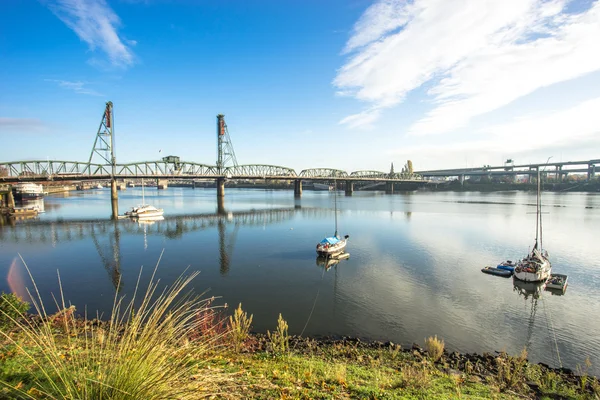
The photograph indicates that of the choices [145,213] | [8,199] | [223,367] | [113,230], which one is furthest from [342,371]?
[8,199]

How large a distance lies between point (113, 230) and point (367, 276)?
4758 centimetres

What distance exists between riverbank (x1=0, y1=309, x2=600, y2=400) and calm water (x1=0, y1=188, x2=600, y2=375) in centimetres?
207

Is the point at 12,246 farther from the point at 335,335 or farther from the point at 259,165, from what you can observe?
the point at 259,165

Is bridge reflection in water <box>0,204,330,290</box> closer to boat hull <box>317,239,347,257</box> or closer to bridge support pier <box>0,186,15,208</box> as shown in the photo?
boat hull <box>317,239,347,257</box>

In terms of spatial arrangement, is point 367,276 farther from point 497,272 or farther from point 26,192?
point 26,192

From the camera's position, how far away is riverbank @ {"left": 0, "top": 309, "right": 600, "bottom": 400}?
6766 millimetres

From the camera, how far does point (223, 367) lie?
8242 mm

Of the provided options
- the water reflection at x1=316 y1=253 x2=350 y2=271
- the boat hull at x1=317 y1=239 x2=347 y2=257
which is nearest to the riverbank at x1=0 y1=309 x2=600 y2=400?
the water reflection at x1=316 y1=253 x2=350 y2=271

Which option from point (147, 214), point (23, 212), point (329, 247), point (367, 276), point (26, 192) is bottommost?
point (367, 276)

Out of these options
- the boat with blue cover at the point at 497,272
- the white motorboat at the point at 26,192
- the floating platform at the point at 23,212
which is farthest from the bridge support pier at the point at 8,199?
the boat with blue cover at the point at 497,272

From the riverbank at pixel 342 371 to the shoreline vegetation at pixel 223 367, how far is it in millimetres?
43

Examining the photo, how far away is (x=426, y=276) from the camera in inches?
1081

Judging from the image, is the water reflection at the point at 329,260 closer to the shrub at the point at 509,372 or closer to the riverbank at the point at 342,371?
the riverbank at the point at 342,371

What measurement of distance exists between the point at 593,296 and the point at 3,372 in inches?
1352
